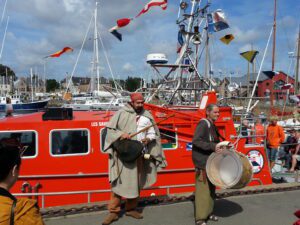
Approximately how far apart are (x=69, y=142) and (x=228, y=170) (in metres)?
3.77

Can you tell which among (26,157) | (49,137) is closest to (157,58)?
(49,137)

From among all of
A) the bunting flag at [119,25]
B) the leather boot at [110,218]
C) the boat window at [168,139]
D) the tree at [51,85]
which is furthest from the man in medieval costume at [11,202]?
the tree at [51,85]

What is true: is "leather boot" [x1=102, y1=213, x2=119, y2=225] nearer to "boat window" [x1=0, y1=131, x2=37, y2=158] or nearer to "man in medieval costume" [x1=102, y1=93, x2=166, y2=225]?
"man in medieval costume" [x1=102, y1=93, x2=166, y2=225]

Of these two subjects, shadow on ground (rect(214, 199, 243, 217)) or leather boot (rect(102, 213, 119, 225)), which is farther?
shadow on ground (rect(214, 199, 243, 217))

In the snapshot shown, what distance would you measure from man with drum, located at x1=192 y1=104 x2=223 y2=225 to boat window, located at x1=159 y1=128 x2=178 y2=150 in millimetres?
3005

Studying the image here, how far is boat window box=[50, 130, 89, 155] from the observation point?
706 cm

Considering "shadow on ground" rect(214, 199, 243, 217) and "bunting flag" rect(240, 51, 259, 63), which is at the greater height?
"bunting flag" rect(240, 51, 259, 63)

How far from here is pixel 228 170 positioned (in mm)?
4461

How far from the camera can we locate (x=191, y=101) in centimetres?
973

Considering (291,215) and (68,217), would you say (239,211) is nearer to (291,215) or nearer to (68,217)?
(291,215)

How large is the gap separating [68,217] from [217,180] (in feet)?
6.91

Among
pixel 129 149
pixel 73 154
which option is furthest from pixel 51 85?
pixel 129 149

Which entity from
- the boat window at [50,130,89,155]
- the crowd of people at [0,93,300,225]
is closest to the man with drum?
the crowd of people at [0,93,300,225]

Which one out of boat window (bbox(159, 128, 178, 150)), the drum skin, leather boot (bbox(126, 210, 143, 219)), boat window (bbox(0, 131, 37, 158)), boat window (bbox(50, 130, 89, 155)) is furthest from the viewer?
boat window (bbox(159, 128, 178, 150))
